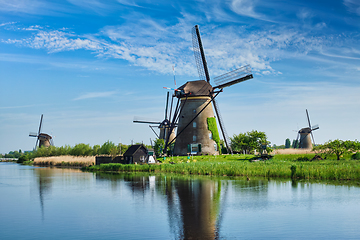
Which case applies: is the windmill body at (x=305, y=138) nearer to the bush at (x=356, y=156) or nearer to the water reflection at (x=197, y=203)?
the bush at (x=356, y=156)

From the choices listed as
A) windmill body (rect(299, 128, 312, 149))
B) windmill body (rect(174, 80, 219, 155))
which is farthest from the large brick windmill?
windmill body (rect(299, 128, 312, 149))

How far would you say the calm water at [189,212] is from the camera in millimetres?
11930

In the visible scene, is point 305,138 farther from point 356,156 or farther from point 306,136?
point 356,156

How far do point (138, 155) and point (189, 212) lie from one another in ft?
96.6

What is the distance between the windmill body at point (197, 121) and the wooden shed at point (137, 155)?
16.3 ft

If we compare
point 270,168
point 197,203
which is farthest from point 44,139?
point 197,203

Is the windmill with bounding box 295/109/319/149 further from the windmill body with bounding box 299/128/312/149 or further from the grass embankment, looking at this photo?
the grass embankment

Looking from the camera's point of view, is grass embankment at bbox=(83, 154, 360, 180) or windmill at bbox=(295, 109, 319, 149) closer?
grass embankment at bbox=(83, 154, 360, 180)

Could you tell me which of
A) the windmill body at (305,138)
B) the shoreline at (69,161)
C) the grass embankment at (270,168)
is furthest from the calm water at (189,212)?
the windmill body at (305,138)

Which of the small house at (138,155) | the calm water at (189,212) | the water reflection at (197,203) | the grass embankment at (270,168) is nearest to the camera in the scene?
the calm water at (189,212)

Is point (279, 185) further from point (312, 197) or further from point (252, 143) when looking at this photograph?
point (252, 143)

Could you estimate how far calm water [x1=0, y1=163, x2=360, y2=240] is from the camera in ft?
39.1

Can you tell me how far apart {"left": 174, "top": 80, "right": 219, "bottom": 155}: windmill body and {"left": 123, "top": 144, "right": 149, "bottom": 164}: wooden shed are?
16.3 feet

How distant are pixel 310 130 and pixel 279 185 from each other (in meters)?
61.4
